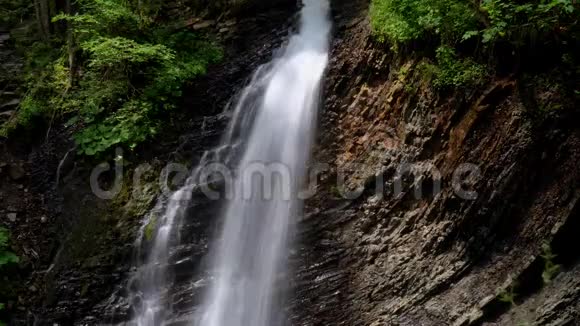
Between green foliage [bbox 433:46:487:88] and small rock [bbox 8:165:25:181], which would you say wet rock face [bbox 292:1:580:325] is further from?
small rock [bbox 8:165:25:181]

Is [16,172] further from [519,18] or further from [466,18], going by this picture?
[519,18]

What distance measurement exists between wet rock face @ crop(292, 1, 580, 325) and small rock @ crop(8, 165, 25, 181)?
4.60m

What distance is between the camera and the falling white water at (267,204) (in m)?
5.77

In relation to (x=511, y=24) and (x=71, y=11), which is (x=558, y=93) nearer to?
(x=511, y=24)

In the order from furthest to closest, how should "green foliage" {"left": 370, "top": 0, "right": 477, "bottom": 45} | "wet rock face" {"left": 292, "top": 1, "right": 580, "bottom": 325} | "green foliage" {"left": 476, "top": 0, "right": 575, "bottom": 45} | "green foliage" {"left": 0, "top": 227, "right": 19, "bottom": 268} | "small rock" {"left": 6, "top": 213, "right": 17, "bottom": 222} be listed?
"small rock" {"left": 6, "top": 213, "right": 17, "bottom": 222} < "green foliage" {"left": 0, "top": 227, "right": 19, "bottom": 268} < "green foliage" {"left": 370, "top": 0, "right": 477, "bottom": 45} < "green foliage" {"left": 476, "top": 0, "right": 575, "bottom": 45} < "wet rock face" {"left": 292, "top": 1, "right": 580, "bottom": 325}

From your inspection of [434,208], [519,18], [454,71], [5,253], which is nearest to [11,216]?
[5,253]

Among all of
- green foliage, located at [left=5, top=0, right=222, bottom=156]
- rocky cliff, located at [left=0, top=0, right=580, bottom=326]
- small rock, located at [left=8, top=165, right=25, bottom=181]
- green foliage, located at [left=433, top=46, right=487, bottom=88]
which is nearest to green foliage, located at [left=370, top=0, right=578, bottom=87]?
green foliage, located at [left=433, top=46, right=487, bottom=88]

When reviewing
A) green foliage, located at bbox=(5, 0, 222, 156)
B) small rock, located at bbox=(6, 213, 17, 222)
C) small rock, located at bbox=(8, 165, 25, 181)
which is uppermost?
green foliage, located at bbox=(5, 0, 222, 156)

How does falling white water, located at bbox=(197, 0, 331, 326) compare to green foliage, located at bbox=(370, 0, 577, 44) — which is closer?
green foliage, located at bbox=(370, 0, 577, 44)

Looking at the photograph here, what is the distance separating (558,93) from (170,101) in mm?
5691

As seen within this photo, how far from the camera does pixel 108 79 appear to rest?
7.90 meters

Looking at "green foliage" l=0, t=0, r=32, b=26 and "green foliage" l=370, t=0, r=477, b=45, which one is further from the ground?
"green foliage" l=0, t=0, r=32, b=26

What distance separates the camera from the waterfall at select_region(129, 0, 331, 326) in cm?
583

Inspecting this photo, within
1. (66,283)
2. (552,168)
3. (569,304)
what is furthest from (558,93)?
(66,283)
